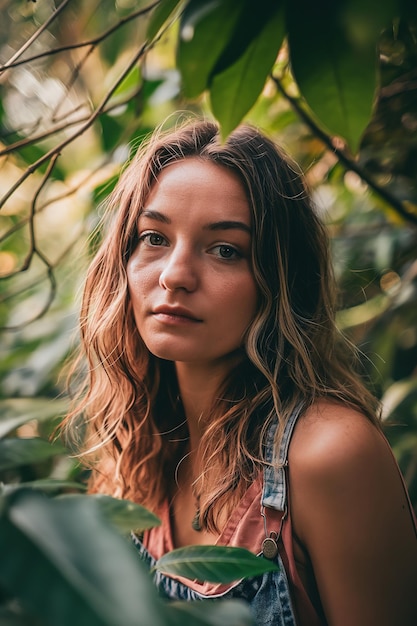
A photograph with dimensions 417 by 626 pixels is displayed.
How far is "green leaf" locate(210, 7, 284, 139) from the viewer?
2.06ft

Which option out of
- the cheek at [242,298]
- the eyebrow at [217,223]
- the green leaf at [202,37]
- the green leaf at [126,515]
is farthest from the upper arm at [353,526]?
the green leaf at [202,37]

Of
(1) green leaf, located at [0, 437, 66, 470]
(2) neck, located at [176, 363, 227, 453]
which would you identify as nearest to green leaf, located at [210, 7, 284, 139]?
(1) green leaf, located at [0, 437, 66, 470]

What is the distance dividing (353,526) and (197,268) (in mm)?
484

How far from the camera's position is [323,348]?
1363mm

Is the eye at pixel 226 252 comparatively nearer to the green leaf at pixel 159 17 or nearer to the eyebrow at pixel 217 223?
the eyebrow at pixel 217 223

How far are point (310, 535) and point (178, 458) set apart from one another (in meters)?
0.46

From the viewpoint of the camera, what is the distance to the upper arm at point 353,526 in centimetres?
107

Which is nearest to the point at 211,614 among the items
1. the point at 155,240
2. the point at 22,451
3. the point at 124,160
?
the point at 22,451

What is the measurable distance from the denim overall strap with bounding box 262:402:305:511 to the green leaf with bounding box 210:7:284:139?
66 cm

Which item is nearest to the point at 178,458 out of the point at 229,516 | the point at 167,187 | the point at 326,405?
the point at 229,516

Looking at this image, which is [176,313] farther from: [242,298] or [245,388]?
[245,388]

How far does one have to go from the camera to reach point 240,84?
0.65 metres

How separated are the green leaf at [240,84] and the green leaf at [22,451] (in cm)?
36

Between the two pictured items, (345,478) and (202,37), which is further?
(345,478)
